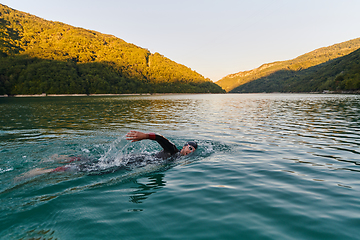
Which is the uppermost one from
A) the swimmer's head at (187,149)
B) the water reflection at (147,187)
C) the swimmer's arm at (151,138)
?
the swimmer's arm at (151,138)

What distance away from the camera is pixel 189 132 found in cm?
1755

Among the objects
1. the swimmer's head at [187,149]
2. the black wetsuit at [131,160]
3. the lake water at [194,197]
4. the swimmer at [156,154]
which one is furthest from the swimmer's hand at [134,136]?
the swimmer's head at [187,149]

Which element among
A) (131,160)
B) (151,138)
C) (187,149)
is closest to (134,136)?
(151,138)

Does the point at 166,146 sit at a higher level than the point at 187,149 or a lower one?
higher

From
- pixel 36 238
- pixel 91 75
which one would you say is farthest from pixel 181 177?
pixel 91 75

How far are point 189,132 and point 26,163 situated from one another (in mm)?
11666

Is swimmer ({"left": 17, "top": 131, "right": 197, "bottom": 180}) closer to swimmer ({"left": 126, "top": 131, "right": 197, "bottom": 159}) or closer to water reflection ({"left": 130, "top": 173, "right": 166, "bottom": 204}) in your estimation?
swimmer ({"left": 126, "top": 131, "right": 197, "bottom": 159})

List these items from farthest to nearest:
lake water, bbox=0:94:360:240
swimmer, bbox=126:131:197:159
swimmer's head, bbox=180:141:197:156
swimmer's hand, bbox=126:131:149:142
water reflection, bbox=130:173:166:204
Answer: swimmer's head, bbox=180:141:197:156 → swimmer, bbox=126:131:197:159 → swimmer's hand, bbox=126:131:149:142 → water reflection, bbox=130:173:166:204 → lake water, bbox=0:94:360:240

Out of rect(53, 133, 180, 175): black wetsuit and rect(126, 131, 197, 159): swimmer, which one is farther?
rect(53, 133, 180, 175): black wetsuit

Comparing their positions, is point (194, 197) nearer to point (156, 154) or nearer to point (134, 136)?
point (134, 136)

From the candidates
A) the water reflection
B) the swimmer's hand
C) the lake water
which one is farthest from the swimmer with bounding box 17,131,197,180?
the water reflection

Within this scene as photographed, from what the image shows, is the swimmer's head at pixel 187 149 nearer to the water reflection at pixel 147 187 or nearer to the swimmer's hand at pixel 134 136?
the water reflection at pixel 147 187

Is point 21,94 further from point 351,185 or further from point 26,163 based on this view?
point 351,185

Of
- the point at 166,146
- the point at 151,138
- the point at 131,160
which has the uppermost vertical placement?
the point at 151,138
